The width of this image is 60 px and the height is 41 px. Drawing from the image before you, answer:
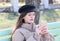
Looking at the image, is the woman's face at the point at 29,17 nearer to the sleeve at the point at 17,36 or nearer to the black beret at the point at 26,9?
the black beret at the point at 26,9

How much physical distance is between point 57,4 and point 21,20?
5.35 meters

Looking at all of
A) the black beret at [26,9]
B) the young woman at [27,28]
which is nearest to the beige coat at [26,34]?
the young woman at [27,28]

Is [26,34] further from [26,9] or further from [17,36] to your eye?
[26,9]

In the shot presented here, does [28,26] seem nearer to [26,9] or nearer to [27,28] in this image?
[27,28]

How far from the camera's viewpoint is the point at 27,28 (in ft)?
10.0

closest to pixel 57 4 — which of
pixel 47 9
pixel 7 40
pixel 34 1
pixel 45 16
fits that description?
pixel 47 9

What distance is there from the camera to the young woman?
9.78ft

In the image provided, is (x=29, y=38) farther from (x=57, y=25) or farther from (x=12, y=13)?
(x=12, y=13)

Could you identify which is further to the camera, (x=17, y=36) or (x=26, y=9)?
(x=26, y=9)

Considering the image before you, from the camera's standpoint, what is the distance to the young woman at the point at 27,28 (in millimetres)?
2980

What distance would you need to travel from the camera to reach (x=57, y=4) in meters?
8.30

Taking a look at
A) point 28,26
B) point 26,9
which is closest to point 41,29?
point 28,26

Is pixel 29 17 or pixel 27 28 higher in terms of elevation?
pixel 29 17

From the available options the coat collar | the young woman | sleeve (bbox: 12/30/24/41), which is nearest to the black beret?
the young woman
